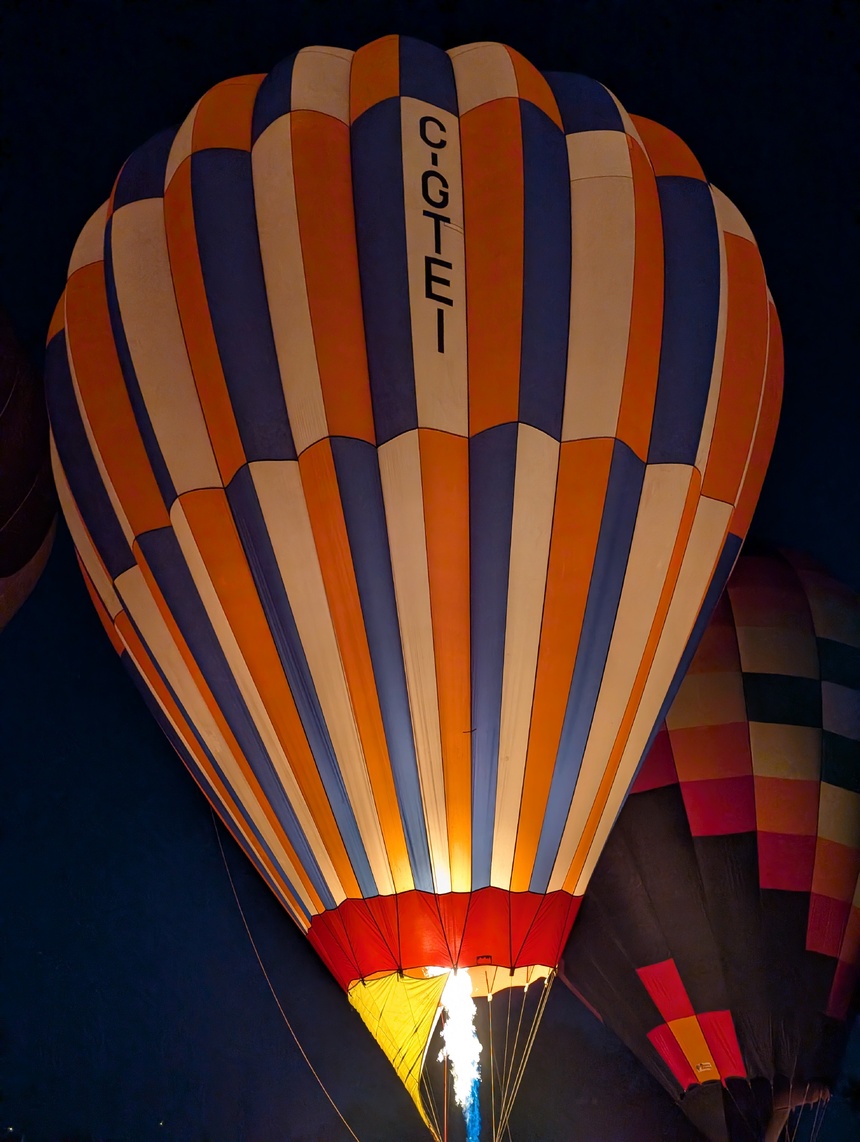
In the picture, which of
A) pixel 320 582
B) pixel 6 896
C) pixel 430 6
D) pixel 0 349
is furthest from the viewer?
pixel 430 6

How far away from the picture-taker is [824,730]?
3.59 meters

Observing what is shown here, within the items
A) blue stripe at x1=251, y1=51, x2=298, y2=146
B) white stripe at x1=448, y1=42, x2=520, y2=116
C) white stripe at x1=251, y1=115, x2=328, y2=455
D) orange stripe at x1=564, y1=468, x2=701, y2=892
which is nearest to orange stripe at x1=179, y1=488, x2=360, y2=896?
white stripe at x1=251, y1=115, x2=328, y2=455

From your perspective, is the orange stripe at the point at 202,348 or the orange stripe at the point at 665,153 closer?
the orange stripe at the point at 202,348

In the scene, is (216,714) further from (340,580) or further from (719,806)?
(719,806)

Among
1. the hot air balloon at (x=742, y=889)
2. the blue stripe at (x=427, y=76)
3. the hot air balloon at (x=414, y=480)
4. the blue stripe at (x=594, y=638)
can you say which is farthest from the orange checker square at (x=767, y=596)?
the blue stripe at (x=427, y=76)

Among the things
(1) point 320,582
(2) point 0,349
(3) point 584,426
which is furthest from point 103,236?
(3) point 584,426

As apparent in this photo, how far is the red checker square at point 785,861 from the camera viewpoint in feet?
11.5

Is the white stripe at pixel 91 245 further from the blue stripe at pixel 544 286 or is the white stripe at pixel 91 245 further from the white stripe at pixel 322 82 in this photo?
the blue stripe at pixel 544 286

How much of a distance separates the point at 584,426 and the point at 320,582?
712mm

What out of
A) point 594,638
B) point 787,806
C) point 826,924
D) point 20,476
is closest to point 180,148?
point 20,476

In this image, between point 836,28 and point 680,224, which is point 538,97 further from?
A: point 836,28

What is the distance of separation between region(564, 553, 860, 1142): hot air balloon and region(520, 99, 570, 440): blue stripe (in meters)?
1.40

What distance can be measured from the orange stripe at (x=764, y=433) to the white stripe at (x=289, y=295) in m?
1.18

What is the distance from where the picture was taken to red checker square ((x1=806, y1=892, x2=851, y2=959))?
11.3 feet
